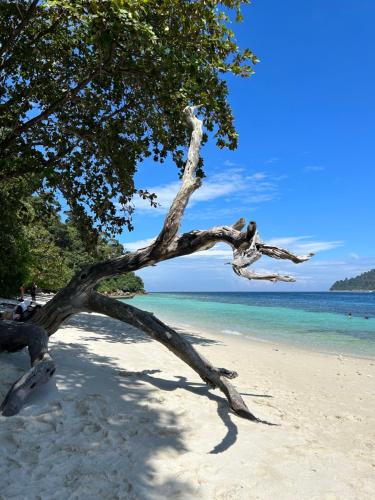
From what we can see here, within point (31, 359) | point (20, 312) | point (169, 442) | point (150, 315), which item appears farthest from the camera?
point (20, 312)

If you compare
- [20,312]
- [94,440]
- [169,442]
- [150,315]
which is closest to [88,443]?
[94,440]

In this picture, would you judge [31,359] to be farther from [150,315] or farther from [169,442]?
[169,442]

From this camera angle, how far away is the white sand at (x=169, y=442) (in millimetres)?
3623

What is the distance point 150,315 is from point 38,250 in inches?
1148

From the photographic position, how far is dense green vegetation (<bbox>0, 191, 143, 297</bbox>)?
12578 mm

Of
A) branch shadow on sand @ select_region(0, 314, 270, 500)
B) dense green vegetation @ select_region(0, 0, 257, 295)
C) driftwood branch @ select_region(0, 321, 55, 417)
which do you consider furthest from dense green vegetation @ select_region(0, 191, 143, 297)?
branch shadow on sand @ select_region(0, 314, 270, 500)

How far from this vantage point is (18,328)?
5969mm

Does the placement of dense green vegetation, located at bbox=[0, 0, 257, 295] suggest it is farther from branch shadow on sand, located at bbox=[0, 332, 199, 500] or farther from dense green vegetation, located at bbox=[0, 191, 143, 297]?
branch shadow on sand, located at bbox=[0, 332, 199, 500]

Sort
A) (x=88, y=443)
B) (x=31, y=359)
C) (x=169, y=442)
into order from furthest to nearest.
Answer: (x=31, y=359), (x=169, y=442), (x=88, y=443)

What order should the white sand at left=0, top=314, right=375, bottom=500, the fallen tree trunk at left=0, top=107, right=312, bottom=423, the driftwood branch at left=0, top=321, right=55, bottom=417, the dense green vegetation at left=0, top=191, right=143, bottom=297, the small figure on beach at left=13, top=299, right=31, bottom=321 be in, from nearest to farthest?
the white sand at left=0, top=314, right=375, bottom=500 < the driftwood branch at left=0, top=321, right=55, bottom=417 < the fallen tree trunk at left=0, top=107, right=312, bottom=423 < the small figure on beach at left=13, top=299, right=31, bottom=321 < the dense green vegetation at left=0, top=191, right=143, bottom=297

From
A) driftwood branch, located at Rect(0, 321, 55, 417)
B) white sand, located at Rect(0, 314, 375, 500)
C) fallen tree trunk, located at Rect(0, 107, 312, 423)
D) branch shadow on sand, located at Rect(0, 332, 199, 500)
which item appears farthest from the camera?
fallen tree trunk, located at Rect(0, 107, 312, 423)

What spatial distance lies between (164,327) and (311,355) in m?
9.99

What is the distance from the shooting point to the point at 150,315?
657cm

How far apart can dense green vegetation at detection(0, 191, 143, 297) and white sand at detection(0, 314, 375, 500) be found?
582cm
